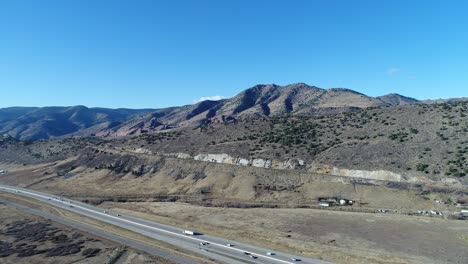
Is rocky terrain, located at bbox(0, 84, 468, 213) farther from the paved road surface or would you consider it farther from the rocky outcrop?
the paved road surface

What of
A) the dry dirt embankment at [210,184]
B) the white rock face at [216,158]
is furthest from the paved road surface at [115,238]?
the white rock face at [216,158]

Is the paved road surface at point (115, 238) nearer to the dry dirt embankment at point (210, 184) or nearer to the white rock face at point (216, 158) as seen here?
the dry dirt embankment at point (210, 184)

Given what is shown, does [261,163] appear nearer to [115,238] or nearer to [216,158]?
[216,158]

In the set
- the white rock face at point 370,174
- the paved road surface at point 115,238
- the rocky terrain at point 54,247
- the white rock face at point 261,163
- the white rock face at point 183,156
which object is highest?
the white rock face at point 183,156

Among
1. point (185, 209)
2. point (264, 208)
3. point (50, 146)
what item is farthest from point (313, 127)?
point (50, 146)

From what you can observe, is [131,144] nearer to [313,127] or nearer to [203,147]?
[203,147]

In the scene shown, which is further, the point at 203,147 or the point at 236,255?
the point at 203,147
